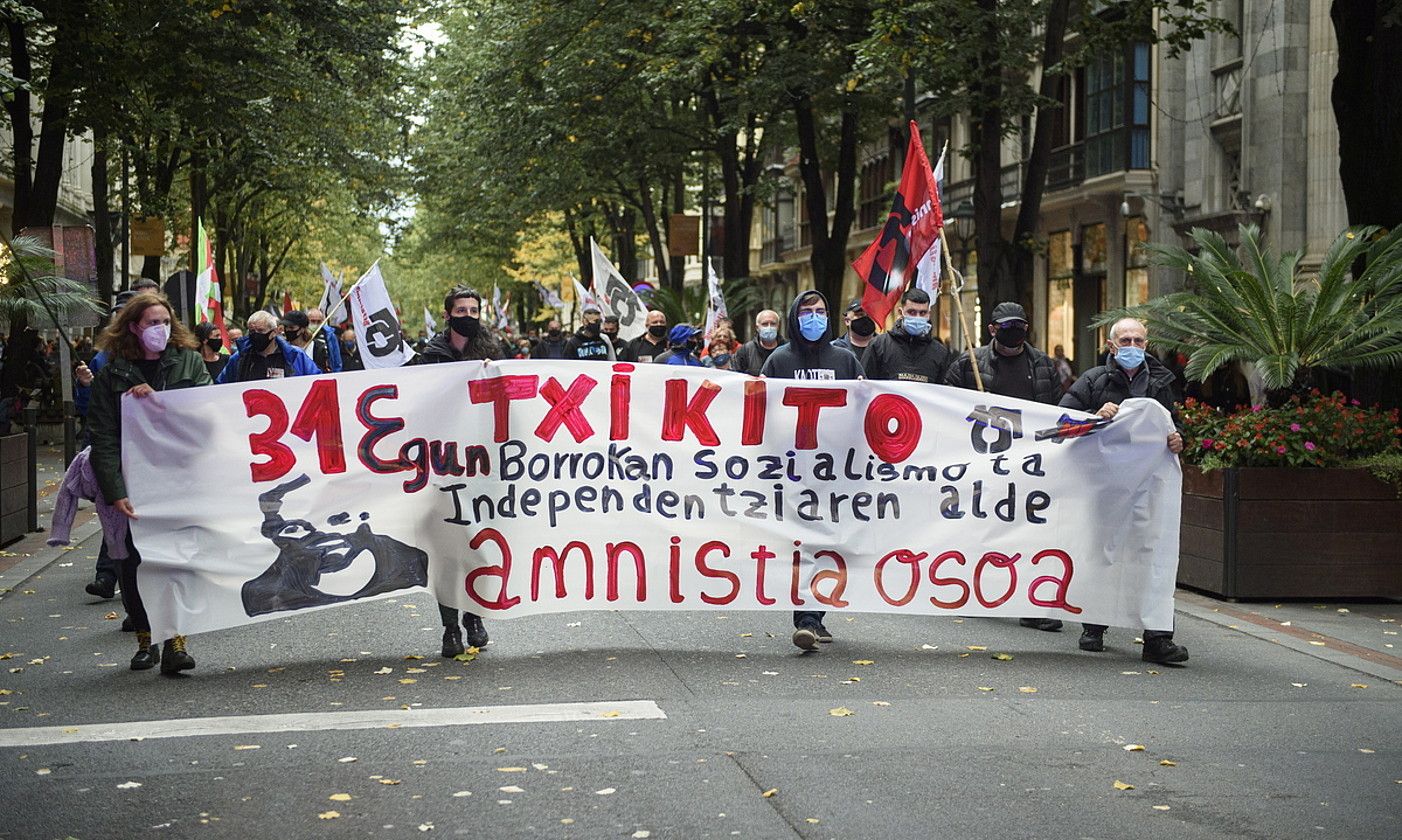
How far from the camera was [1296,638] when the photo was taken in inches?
404

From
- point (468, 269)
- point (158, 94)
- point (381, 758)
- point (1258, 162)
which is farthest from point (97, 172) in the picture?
point (468, 269)

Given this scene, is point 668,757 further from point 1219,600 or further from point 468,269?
point 468,269

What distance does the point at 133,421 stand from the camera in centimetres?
888

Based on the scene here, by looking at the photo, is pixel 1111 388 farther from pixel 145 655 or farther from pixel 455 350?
pixel 145 655

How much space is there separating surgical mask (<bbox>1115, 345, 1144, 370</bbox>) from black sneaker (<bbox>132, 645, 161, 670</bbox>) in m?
5.39

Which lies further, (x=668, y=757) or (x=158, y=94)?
(x=158, y=94)

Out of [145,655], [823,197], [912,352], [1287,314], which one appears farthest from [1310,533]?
[823,197]

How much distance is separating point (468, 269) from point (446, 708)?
66.4 meters

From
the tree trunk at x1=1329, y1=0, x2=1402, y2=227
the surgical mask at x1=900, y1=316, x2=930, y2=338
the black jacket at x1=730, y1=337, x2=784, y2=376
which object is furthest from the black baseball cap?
the tree trunk at x1=1329, y1=0, x2=1402, y2=227

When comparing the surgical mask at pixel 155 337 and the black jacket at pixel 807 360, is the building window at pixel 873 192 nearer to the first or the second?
the black jacket at pixel 807 360

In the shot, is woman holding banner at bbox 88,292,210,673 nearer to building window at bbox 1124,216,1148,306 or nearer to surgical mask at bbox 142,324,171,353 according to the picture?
surgical mask at bbox 142,324,171,353

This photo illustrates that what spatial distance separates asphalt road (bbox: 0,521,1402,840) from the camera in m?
5.94

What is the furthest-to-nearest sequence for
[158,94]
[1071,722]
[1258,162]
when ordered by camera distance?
[1258,162] < [158,94] < [1071,722]

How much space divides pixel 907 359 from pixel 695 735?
4779mm
